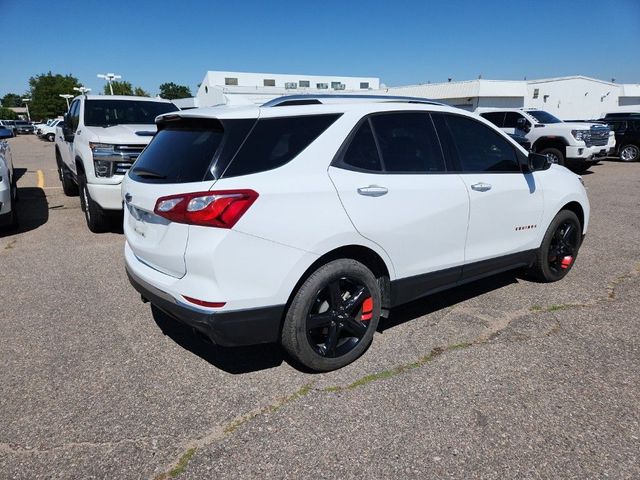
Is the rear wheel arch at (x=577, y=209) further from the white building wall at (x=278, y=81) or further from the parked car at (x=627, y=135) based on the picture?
the white building wall at (x=278, y=81)

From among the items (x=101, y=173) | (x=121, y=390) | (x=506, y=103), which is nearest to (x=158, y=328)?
(x=121, y=390)

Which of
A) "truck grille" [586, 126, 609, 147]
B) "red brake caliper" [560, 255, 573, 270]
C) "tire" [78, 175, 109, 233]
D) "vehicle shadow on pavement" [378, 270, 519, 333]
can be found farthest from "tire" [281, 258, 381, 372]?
"truck grille" [586, 126, 609, 147]

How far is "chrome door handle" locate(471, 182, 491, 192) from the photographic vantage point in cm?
352

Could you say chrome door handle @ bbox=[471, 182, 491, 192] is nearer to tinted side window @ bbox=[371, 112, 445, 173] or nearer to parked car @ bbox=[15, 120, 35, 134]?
tinted side window @ bbox=[371, 112, 445, 173]

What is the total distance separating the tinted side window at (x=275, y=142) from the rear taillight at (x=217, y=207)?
13 cm

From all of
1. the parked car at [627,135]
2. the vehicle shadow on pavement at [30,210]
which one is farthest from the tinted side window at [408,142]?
the parked car at [627,135]

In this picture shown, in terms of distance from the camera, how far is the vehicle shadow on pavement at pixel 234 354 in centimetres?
310

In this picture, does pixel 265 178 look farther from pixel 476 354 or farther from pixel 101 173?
A: pixel 101 173

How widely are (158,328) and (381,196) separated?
211cm

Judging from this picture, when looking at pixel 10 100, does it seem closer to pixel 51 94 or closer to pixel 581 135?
pixel 51 94

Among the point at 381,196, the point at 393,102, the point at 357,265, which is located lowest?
the point at 357,265

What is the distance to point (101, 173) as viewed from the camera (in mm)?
5711

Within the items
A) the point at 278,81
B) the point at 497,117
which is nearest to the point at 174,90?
the point at 278,81

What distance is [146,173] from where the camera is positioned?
117 inches
